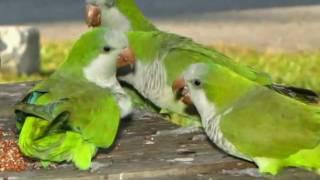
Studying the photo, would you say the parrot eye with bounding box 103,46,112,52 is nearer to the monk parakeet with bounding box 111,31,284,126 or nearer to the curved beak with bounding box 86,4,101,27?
the monk parakeet with bounding box 111,31,284,126

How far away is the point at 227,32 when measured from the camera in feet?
32.7

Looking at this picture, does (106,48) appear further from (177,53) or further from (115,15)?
(115,15)

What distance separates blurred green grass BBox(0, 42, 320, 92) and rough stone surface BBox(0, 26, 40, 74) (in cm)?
9

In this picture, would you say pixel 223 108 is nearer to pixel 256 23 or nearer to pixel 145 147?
pixel 145 147

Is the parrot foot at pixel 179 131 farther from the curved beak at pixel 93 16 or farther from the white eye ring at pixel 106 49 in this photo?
the curved beak at pixel 93 16

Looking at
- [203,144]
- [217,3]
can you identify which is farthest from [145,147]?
[217,3]

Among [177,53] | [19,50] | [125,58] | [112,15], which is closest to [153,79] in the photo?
[177,53]

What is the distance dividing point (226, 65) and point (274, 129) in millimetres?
568

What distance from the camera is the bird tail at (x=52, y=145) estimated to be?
3.21 m

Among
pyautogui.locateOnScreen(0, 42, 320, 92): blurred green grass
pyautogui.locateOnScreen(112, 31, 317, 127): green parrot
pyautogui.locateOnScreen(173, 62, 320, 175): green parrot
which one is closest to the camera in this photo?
pyautogui.locateOnScreen(173, 62, 320, 175): green parrot

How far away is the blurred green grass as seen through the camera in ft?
24.2

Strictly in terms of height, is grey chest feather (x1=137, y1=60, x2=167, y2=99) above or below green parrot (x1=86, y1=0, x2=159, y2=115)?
below

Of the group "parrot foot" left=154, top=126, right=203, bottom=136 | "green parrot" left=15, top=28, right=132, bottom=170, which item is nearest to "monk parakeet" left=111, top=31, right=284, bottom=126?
"parrot foot" left=154, top=126, right=203, bottom=136

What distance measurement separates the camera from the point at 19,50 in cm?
794
